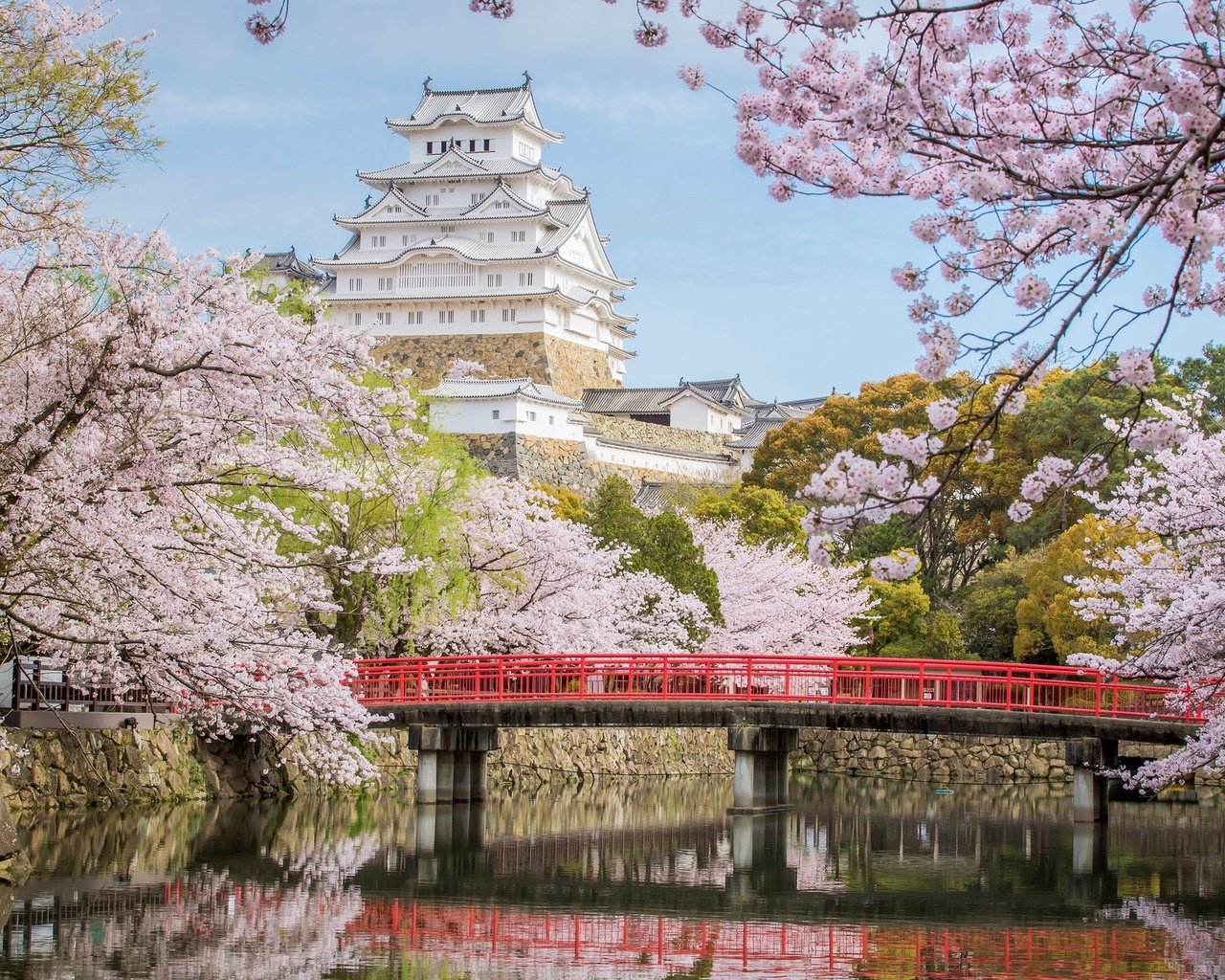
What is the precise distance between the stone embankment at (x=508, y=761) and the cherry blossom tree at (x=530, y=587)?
2658mm

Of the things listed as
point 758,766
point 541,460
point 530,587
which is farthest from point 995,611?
point 541,460

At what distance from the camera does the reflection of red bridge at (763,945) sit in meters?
12.1

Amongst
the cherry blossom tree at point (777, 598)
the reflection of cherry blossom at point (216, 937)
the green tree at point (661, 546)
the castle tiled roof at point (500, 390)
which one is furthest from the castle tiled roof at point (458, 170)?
the reflection of cherry blossom at point (216, 937)

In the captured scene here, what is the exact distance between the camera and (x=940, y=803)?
28.0 metres

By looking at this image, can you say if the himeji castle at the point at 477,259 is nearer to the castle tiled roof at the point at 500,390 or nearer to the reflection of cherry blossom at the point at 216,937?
the castle tiled roof at the point at 500,390

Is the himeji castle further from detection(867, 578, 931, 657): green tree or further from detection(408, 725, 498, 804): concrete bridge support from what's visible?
detection(408, 725, 498, 804): concrete bridge support

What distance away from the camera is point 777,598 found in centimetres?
3531

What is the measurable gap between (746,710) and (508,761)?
27.1 ft

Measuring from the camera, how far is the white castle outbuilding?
53.4 meters

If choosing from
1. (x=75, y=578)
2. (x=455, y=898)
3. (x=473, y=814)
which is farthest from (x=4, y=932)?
(x=473, y=814)

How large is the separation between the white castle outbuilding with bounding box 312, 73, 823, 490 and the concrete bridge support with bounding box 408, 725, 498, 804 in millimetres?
24164

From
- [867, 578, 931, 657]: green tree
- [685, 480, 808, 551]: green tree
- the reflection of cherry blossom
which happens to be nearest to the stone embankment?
[867, 578, 931, 657]: green tree

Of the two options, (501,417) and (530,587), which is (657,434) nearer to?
(501,417)

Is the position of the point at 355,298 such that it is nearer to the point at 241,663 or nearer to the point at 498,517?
the point at 498,517
